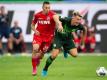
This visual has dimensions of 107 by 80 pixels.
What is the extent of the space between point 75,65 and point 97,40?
8.57 metres

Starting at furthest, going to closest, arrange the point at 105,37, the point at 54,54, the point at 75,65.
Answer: the point at 105,37 → the point at 75,65 → the point at 54,54

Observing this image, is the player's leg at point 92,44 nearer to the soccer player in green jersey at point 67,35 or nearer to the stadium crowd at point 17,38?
the stadium crowd at point 17,38

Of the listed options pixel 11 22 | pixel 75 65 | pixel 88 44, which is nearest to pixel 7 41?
pixel 11 22

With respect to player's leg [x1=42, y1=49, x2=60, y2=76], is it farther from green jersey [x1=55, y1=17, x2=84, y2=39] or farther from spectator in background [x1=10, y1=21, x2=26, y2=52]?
spectator in background [x1=10, y1=21, x2=26, y2=52]

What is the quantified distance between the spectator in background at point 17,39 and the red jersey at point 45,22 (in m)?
12.6

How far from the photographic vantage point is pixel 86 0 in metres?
32.9

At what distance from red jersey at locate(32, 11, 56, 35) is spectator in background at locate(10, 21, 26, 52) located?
12610 millimetres

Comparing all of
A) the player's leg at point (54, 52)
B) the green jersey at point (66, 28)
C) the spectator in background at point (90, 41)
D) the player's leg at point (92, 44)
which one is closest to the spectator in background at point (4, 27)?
the spectator in background at point (90, 41)

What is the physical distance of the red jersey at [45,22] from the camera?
18.5 meters

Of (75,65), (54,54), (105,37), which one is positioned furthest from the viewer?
(105,37)

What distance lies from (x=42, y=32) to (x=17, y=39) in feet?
42.1

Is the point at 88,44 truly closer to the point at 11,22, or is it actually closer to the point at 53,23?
the point at 11,22

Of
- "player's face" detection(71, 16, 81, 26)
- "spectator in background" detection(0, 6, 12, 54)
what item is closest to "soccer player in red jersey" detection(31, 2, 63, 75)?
"player's face" detection(71, 16, 81, 26)

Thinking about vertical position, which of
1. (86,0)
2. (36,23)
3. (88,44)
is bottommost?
(88,44)
